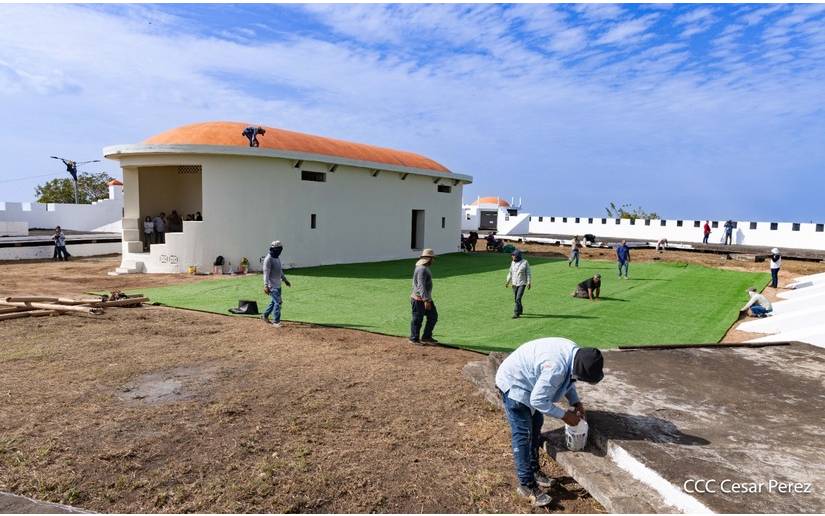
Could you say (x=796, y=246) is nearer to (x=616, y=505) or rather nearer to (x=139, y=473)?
(x=616, y=505)

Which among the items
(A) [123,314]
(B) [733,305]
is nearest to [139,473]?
(A) [123,314]

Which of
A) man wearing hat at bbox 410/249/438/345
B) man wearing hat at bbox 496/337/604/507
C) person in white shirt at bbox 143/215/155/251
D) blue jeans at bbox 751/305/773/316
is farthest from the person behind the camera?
person in white shirt at bbox 143/215/155/251

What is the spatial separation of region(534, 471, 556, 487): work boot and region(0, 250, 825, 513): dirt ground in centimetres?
9

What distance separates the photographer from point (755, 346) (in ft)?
31.1

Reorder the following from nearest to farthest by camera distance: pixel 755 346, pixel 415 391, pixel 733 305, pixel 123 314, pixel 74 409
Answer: pixel 74 409 → pixel 415 391 → pixel 755 346 → pixel 123 314 → pixel 733 305

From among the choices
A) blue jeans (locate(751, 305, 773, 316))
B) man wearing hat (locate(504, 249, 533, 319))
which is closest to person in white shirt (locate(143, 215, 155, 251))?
man wearing hat (locate(504, 249, 533, 319))

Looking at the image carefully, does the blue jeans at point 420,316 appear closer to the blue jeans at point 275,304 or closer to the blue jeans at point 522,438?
the blue jeans at point 275,304

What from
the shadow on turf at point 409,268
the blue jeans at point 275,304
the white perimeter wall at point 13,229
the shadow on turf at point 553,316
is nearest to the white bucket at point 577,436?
the blue jeans at point 275,304

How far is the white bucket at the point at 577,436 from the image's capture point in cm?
521

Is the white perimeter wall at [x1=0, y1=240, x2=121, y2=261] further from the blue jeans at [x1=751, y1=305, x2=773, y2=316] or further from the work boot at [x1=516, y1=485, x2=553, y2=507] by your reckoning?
the blue jeans at [x1=751, y1=305, x2=773, y2=316]

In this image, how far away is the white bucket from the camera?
5.21 m

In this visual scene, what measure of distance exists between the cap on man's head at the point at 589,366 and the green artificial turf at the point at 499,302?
5332 mm

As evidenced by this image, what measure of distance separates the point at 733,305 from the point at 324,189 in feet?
47.9

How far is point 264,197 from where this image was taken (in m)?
19.3
